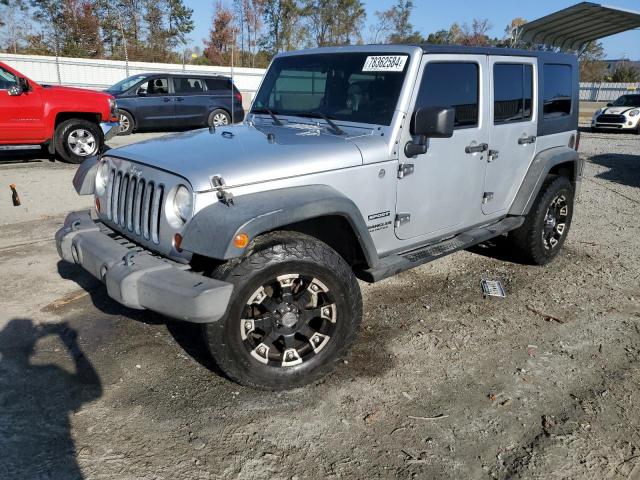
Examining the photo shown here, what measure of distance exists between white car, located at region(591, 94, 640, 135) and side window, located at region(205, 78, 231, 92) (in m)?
13.2

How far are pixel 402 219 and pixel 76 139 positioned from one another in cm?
851

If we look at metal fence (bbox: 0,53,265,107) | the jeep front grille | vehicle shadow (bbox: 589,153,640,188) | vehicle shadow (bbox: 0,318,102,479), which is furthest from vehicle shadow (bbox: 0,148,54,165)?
metal fence (bbox: 0,53,265,107)

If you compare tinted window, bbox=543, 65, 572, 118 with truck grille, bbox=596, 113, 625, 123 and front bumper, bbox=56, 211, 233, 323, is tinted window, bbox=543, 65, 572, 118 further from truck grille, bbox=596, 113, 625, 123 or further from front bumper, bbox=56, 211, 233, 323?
truck grille, bbox=596, 113, 625, 123

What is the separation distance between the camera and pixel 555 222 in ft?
17.4

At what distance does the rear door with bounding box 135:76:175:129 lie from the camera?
1444 cm

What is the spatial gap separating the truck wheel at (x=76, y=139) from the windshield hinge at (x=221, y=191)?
844cm

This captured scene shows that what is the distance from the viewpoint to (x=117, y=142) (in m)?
13.5

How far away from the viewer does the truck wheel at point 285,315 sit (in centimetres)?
281

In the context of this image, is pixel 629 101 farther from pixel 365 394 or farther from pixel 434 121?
pixel 365 394

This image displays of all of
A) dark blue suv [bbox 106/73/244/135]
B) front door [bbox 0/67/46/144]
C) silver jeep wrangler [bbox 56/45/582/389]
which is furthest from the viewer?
dark blue suv [bbox 106/73/244/135]

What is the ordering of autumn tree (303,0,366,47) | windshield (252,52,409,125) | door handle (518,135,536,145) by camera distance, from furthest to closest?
autumn tree (303,0,366,47), door handle (518,135,536,145), windshield (252,52,409,125)

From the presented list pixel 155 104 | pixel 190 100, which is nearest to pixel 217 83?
pixel 190 100

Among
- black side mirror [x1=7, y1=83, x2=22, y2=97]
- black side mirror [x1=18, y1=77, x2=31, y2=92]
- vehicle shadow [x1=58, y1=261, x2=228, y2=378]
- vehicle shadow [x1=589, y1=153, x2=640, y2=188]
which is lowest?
Answer: vehicle shadow [x1=58, y1=261, x2=228, y2=378]

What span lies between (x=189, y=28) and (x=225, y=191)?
149ft
